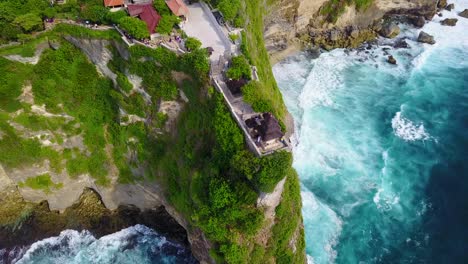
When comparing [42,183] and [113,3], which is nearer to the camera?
[113,3]

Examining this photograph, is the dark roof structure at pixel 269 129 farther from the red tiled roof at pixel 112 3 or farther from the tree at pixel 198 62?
the red tiled roof at pixel 112 3

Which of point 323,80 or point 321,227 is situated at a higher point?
point 323,80

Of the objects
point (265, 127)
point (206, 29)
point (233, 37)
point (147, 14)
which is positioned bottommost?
point (265, 127)

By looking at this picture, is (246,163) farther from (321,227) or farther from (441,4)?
(441,4)

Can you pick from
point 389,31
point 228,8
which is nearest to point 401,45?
point 389,31

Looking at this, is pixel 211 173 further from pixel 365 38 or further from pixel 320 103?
pixel 365 38

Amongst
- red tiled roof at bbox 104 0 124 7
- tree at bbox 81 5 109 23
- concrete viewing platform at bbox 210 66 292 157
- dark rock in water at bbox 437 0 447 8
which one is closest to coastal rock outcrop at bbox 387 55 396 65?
dark rock in water at bbox 437 0 447 8

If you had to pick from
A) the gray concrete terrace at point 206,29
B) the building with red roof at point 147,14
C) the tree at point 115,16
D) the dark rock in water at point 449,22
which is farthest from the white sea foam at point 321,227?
the dark rock in water at point 449,22

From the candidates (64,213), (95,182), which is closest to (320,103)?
(95,182)
